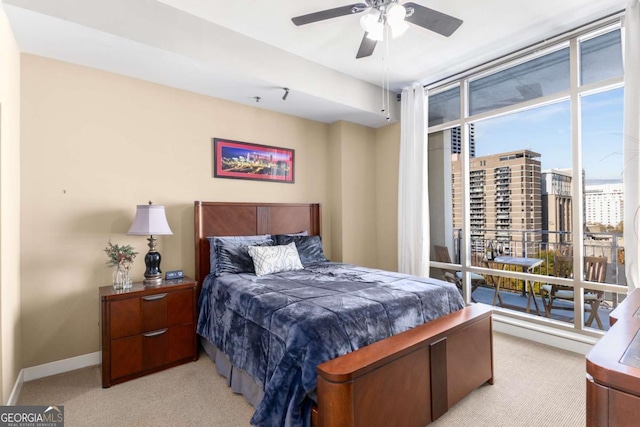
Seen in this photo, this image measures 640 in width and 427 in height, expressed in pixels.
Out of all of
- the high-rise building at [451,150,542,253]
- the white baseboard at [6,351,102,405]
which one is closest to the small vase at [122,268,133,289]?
the white baseboard at [6,351,102,405]

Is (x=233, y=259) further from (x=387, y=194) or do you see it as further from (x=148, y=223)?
(x=387, y=194)

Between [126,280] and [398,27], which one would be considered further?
[126,280]

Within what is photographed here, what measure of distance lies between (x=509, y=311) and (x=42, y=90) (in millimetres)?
5129

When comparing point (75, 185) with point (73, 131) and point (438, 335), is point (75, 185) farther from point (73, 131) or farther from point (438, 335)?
point (438, 335)

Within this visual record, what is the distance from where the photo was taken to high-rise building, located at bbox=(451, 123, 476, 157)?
4.04 metres

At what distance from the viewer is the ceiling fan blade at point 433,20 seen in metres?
2.07

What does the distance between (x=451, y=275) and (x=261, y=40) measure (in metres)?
3.59

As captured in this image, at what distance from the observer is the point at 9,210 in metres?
2.23

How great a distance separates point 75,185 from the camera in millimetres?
2832

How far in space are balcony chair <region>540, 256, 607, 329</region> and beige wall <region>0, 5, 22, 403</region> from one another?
4.65 meters

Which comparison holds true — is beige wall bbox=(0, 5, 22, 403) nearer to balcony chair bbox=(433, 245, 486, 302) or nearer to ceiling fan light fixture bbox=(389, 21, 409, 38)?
ceiling fan light fixture bbox=(389, 21, 409, 38)

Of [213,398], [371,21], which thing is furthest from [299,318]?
[371,21]

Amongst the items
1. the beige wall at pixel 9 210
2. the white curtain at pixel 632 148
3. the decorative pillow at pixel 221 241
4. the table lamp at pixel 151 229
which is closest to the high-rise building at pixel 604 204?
the white curtain at pixel 632 148

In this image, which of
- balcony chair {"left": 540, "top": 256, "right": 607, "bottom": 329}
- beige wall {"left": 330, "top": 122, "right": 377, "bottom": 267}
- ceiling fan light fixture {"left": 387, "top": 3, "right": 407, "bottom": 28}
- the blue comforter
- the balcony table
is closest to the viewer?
the blue comforter
